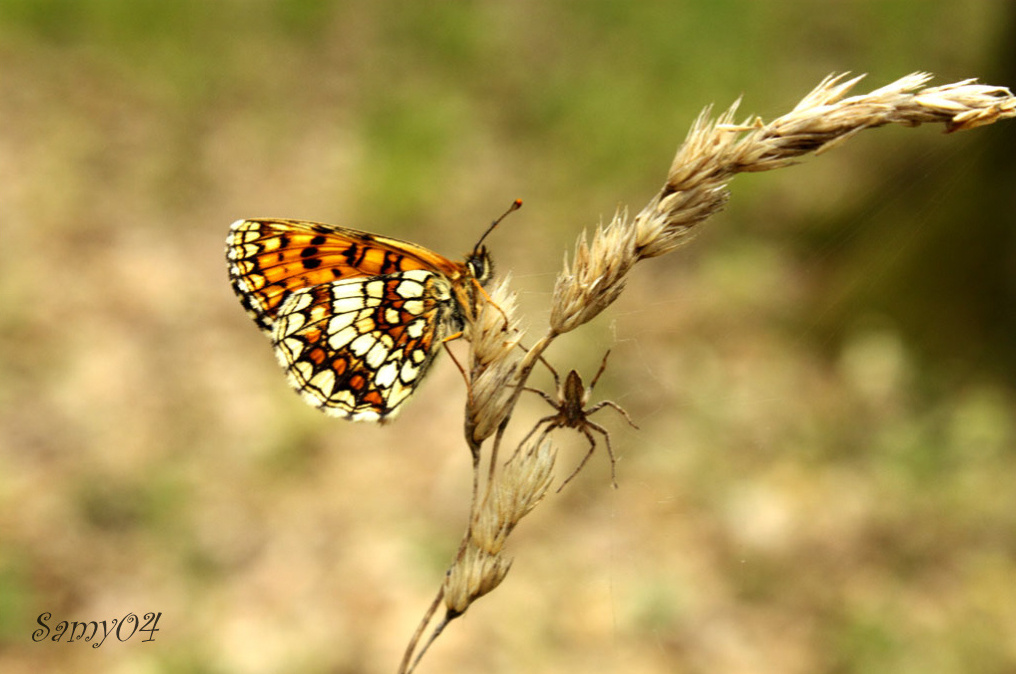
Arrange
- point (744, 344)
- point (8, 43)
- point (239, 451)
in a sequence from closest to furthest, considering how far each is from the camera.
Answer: point (239, 451), point (744, 344), point (8, 43)

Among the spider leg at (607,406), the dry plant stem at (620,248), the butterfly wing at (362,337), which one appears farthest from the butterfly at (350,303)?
the dry plant stem at (620,248)

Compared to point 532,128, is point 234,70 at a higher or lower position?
higher

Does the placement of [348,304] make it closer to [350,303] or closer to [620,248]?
[350,303]

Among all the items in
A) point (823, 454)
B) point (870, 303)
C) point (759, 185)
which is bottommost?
point (823, 454)

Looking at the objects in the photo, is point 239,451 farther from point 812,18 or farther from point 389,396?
point 812,18

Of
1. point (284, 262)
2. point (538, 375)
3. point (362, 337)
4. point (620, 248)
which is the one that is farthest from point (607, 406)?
point (538, 375)

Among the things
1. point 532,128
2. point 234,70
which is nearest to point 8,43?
point 234,70

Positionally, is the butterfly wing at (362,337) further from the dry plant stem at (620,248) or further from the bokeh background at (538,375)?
the dry plant stem at (620,248)
